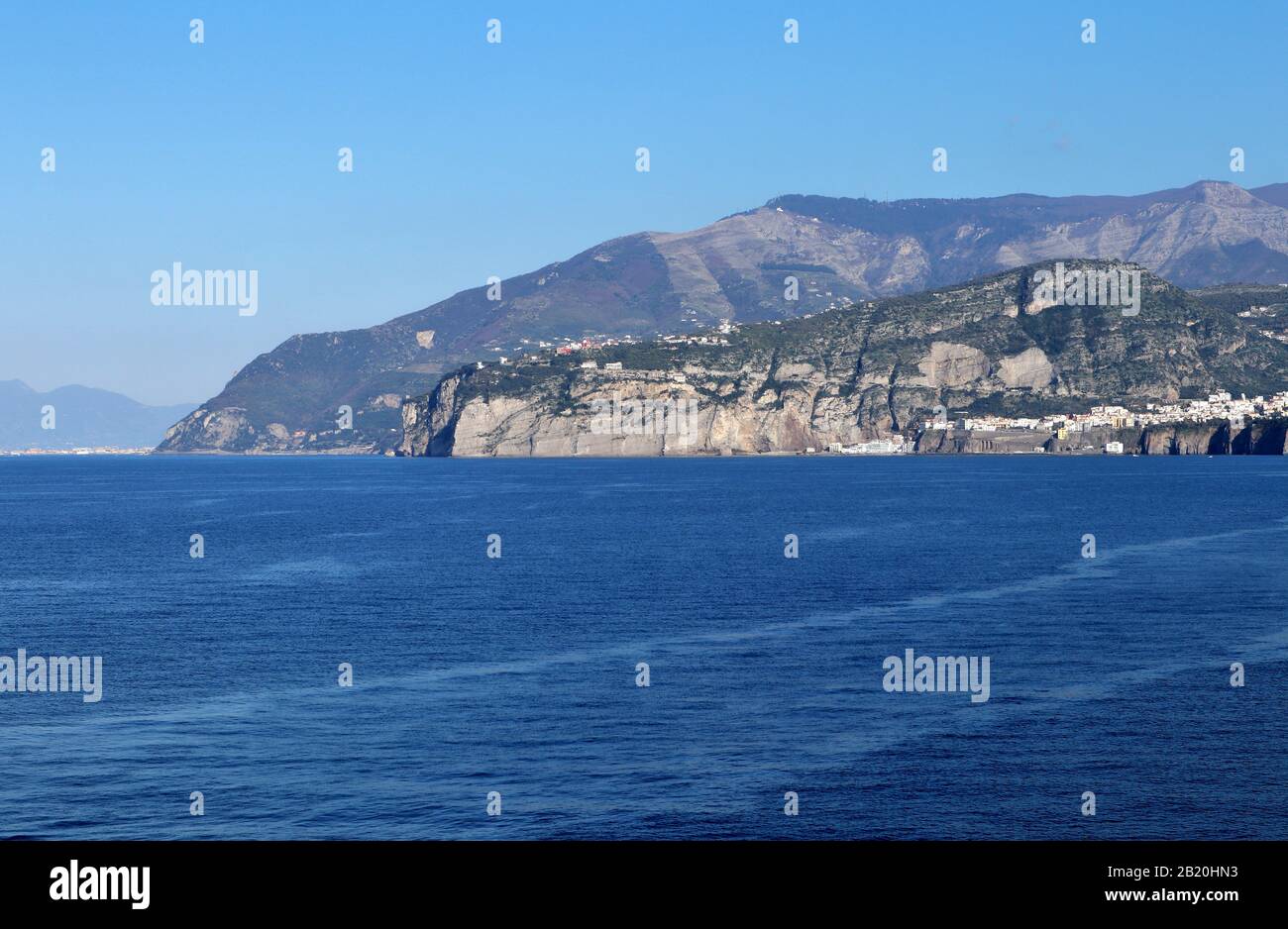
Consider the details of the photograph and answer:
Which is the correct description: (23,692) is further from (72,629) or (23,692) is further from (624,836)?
(624,836)

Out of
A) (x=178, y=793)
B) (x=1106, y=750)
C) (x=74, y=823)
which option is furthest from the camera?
(x=1106, y=750)

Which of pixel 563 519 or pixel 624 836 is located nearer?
pixel 624 836

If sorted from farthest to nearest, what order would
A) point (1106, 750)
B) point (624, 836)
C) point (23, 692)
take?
point (23, 692), point (1106, 750), point (624, 836)

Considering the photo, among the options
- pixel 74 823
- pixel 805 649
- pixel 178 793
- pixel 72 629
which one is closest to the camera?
pixel 74 823

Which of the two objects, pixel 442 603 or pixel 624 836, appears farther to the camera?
pixel 442 603

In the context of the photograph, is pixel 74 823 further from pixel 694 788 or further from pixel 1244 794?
pixel 1244 794

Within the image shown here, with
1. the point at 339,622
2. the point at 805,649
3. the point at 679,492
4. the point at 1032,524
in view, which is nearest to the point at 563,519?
the point at 1032,524

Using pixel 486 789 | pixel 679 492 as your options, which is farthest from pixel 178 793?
pixel 679 492
